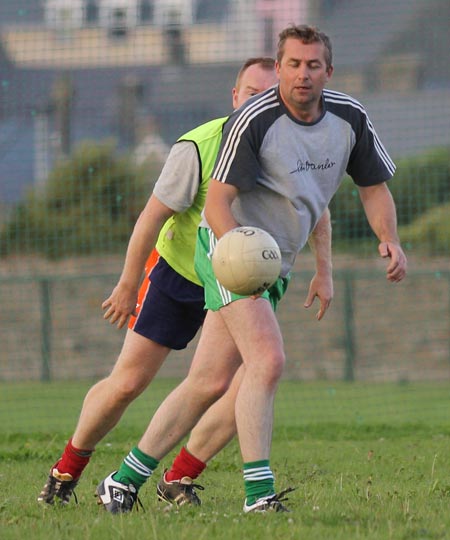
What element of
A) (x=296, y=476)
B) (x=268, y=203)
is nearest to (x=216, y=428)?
(x=268, y=203)

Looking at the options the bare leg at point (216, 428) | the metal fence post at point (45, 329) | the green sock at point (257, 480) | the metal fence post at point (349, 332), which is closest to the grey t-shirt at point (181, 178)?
the bare leg at point (216, 428)

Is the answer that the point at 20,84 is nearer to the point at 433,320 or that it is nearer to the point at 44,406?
the point at 44,406

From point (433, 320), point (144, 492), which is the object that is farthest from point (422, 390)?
point (144, 492)

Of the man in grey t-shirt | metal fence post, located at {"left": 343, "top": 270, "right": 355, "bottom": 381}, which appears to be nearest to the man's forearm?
the man in grey t-shirt

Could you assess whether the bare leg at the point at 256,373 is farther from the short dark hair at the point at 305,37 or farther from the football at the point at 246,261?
the short dark hair at the point at 305,37

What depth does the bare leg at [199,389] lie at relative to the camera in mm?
5963

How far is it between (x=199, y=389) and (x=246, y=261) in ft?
3.01

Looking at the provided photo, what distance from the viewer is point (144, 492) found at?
7.23 metres

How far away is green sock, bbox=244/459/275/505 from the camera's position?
5547 millimetres

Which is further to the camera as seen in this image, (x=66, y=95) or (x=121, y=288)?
(x=66, y=95)

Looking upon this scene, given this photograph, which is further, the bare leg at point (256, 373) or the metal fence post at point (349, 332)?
the metal fence post at point (349, 332)

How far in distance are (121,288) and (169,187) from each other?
0.55 metres

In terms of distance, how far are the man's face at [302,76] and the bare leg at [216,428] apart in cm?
145

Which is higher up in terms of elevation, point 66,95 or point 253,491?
point 66,95
